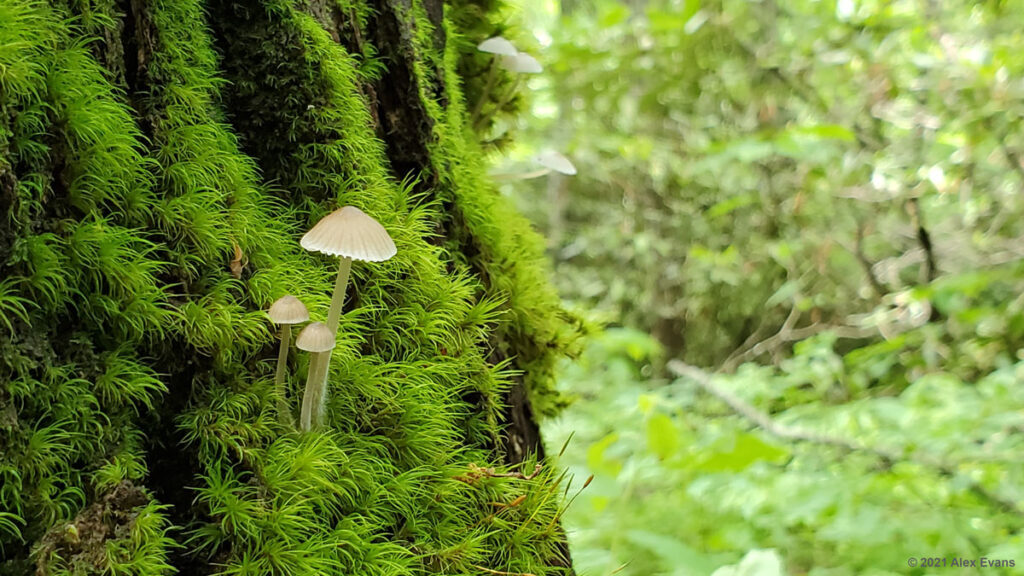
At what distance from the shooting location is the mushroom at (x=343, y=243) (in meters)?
1.16

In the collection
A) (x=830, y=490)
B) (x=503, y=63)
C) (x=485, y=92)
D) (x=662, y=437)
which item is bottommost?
(x=830, y=490)

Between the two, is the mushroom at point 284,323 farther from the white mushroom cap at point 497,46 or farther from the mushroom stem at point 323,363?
the white mushroom cap at point 497,46

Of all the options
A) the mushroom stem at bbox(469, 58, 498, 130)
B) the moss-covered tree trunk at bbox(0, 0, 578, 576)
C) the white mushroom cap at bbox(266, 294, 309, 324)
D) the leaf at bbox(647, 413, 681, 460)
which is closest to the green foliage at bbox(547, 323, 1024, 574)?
the leaf at bbox(647, 413, 681, 460)

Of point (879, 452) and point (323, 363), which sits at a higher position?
point (323, 363)

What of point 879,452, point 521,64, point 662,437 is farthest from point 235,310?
point 879,452

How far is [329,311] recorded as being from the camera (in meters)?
1.19

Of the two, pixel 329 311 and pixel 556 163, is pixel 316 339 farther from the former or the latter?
pixel 556 163

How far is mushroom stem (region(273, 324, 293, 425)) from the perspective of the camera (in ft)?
3.84

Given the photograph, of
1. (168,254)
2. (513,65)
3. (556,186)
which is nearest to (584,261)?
(556,186)

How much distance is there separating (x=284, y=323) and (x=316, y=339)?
80mm

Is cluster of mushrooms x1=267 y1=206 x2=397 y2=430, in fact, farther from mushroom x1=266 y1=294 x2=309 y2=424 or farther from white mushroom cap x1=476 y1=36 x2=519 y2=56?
white mushroom cap x1=476 y1=36 x2=519 y2=56

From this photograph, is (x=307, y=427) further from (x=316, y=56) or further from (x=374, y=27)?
(x=374, y=27)

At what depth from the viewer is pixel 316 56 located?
4.66 feet

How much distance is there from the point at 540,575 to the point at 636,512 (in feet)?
10.2
